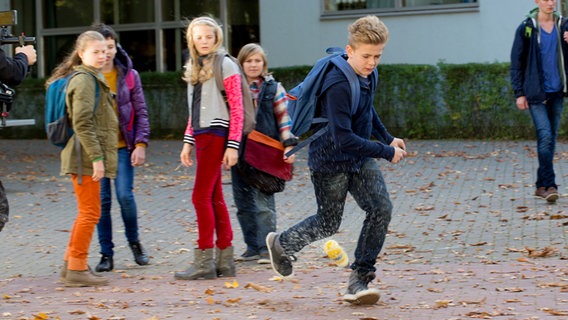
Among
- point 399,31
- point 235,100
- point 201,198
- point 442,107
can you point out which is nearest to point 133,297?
point 201,198

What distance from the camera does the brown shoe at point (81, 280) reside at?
7117 mm

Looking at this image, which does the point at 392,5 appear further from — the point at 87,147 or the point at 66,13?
the point at 87,147

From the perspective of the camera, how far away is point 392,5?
64.1 feet

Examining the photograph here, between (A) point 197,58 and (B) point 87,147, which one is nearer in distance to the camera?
(B) point 87,147

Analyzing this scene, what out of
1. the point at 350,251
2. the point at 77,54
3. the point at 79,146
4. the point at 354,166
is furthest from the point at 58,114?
the point at 350,251

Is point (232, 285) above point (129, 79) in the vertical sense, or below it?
below

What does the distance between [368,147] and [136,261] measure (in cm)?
270

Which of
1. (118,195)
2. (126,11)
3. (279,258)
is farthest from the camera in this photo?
(126,11)

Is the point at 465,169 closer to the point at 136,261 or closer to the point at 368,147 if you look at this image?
the point at 136,261

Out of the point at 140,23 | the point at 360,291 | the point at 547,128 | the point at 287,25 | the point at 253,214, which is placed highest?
the point at 140,23

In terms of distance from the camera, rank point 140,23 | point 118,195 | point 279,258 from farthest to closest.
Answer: point 140,23 < point 118,195 < point 279,258

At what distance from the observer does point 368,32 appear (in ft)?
19.4

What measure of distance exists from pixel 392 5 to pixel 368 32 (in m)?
13.9

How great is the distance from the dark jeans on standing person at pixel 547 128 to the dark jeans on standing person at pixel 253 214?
3447 mm
